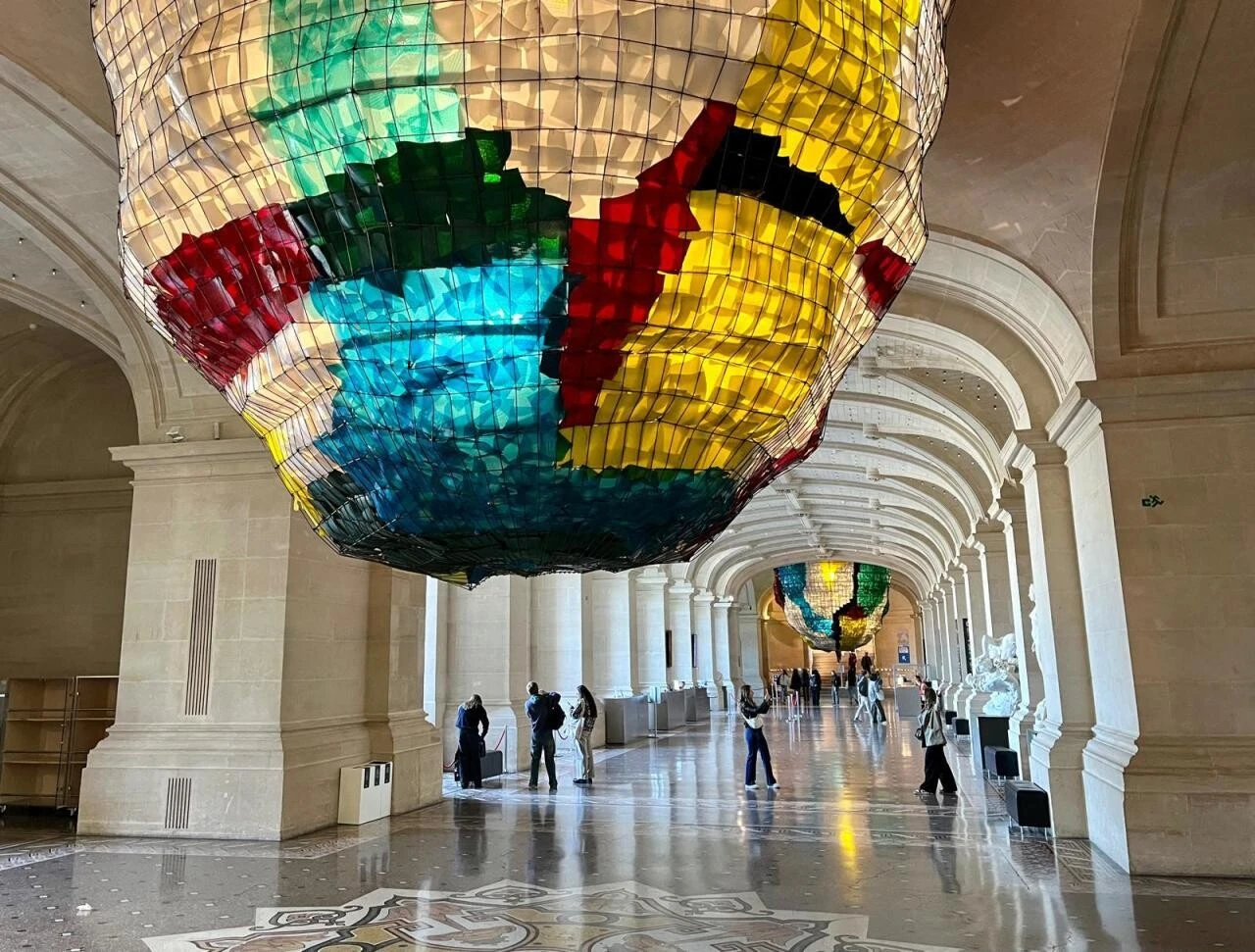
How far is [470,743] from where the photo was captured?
1286cm

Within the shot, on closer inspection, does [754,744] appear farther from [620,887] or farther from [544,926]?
[544,926]

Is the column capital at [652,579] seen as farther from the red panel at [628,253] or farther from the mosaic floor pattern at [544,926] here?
the red panel at [628,253]

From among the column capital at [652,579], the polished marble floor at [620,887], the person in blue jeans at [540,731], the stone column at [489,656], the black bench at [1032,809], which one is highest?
the column capital at [652,579]

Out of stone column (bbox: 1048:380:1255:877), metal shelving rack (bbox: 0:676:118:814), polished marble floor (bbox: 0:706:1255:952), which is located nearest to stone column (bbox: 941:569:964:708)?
polished marble floor (bbox: 0:706:1255:952)

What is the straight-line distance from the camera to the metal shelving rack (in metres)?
11.6

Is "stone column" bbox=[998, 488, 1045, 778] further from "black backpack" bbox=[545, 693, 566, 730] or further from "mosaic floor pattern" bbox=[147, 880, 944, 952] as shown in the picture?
"mosaic floor pattern" bbox=[147, 880, 944, 952]

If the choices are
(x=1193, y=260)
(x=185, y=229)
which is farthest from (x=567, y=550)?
(x=1193, y=260)

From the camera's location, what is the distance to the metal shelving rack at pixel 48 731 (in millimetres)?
11594

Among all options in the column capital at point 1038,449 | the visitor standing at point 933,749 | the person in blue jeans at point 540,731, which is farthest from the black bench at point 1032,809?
the person in blue jeans at point 540,731

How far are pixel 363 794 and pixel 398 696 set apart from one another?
153 centimetres

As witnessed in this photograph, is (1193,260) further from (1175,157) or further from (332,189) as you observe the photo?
(332,189)

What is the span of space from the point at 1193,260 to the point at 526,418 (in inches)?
312

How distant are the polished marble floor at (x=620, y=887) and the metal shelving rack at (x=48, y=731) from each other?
43.9 inches

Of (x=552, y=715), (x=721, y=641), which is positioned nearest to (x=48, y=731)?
(x=552, y=715)
